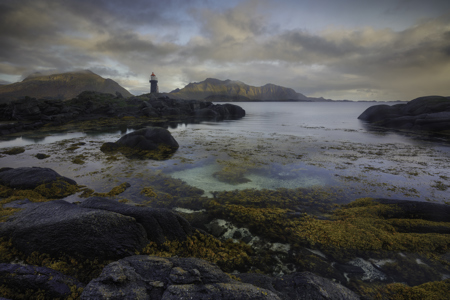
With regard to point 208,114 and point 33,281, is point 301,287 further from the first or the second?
point 208,114

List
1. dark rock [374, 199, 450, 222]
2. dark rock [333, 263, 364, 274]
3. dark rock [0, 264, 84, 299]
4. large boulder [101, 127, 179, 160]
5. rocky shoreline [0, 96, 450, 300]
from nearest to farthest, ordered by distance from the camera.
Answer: dark rock [0, 264, 84, 299] → rocky shoreline [0, 96, 450, 300] → dark rock [333, 263, 364, 274] → dark rock [374, 199, 450, 222] → large boulder [101, 127, 179, 160]

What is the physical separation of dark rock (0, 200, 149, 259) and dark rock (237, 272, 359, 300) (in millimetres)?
4119

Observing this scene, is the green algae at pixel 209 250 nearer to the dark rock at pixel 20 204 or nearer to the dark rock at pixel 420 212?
the dark rock at pixel 20 204

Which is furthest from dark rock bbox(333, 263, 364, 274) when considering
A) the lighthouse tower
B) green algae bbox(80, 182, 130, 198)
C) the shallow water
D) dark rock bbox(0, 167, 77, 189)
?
the lighthouse tower

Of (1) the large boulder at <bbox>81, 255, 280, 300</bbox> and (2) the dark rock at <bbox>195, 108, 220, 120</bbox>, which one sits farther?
(2) the dark rock at <bbox>195, 108, 220, 120</bbox>

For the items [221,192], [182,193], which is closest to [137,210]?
[182,193]

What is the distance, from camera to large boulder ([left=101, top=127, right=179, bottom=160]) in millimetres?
21875

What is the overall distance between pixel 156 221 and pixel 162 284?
336cm

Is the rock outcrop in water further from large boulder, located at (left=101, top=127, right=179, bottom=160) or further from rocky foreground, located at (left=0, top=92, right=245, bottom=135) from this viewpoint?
large boulder, located at (left=101, top=127, right=179, bottom=160)

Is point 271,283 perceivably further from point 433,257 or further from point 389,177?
point 389,177

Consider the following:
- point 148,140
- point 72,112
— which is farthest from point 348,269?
point 72,112

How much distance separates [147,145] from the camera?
2328cm

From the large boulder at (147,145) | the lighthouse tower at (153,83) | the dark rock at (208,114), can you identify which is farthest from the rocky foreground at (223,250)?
the lighthouse tower at (153,83)

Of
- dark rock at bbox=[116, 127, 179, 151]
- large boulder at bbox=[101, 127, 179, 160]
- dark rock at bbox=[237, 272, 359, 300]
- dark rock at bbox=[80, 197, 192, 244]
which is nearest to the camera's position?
dark rock at bbox=[237, 272, 359, 300]
